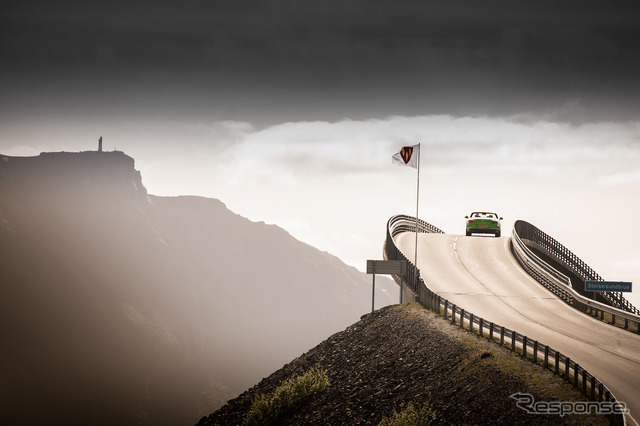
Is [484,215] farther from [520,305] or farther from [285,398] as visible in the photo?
[285,398]

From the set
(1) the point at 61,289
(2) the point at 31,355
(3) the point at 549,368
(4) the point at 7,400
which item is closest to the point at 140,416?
(4) the point at 7,400

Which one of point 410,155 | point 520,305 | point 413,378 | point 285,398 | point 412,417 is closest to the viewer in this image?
point 412,417

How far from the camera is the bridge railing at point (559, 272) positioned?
33844 millimetres

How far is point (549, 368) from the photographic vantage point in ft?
77.3

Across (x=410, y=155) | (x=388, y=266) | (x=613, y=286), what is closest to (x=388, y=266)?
(x=388, y=266)

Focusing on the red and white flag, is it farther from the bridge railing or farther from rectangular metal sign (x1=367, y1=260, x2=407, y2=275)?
the bridge railing

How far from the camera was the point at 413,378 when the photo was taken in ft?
93.2

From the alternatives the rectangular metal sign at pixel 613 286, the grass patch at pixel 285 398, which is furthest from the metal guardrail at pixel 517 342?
the grass patch at pixel 285 398

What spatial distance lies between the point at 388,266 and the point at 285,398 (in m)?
10.7

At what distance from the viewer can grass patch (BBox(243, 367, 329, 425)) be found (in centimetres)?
3297

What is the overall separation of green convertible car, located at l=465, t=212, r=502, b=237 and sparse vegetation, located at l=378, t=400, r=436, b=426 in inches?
1266

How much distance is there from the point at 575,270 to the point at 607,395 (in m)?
31.8

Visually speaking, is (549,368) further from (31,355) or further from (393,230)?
(31,355)

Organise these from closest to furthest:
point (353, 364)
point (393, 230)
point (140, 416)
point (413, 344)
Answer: point (413, 344) → point (353, 364) → point (393, 230) → point (140, 416)
